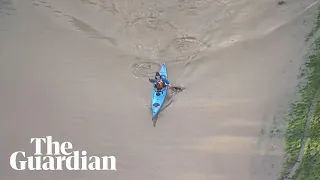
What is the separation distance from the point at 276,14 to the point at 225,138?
5.33 meters

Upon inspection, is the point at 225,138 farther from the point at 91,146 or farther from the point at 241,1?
the point at 241,1

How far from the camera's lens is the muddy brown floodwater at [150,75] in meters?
11.7

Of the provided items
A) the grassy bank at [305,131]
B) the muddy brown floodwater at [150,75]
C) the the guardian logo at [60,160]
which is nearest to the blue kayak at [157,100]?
the muddy brown floodwater at [150,75]

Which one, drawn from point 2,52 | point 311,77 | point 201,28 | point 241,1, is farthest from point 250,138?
point 2,52

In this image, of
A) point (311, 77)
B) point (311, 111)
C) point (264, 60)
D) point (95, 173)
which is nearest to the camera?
point (95, 173)

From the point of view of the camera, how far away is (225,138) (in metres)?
12.0

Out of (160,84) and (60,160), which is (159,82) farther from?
(60,160)

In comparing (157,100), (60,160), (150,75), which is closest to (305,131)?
(157,100)

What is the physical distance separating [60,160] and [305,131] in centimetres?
559

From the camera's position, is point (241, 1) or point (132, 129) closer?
point (132, 129)

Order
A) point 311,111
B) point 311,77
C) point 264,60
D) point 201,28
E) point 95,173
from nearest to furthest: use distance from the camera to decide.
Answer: point 95,173, point 311,111, point 311,77, point 264,60, point 201,28

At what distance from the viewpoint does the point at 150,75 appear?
13805 millimetres

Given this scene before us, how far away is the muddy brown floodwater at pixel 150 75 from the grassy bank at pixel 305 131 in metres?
0.29

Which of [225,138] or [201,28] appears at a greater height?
[201,28]
